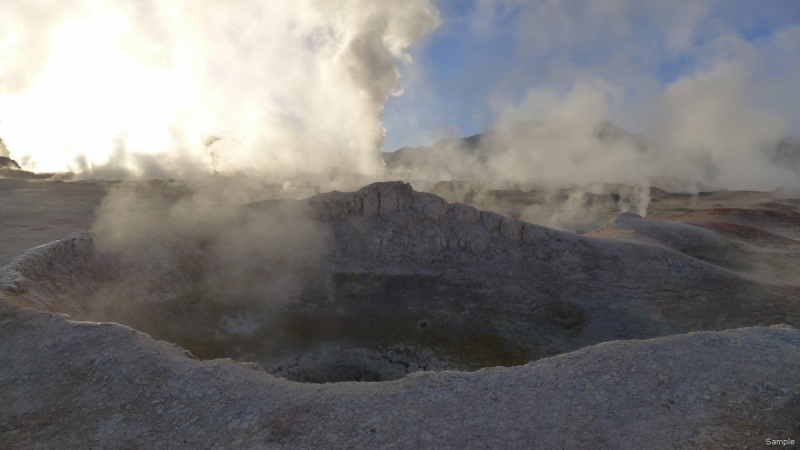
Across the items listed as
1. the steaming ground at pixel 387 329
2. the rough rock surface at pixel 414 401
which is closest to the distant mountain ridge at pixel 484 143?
the steaming ground at pixel 387 329

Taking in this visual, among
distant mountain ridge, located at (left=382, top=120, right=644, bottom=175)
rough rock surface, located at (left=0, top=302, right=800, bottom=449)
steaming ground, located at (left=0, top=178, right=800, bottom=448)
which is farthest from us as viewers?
distant mountain ridge, located at (left=382, top=120, right=644, bottom=175)

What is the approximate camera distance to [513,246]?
1877 centimetres

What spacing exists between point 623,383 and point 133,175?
46551mm

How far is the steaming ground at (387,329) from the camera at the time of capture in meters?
7.15

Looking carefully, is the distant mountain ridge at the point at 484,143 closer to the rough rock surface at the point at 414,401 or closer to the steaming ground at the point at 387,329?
the steaming ground at the point at 387,329

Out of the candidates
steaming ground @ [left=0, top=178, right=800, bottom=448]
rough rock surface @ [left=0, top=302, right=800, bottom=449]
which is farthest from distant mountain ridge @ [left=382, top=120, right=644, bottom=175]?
rough rock surface @ [left=0, top=302, right=800, bottom=449]

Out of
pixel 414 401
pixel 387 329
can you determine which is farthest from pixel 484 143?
pixel 414 401

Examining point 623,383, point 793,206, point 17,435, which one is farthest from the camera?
point 793,206

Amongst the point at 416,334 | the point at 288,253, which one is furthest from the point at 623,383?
the point at 288,253

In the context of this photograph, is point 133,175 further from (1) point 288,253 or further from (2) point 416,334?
(2) point 416,334

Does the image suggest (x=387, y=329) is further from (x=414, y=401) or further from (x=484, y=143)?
(x=484, y=143)

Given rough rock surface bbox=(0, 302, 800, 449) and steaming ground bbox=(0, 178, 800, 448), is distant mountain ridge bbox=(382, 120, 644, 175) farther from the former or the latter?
rough rock surface bbox=(0, 302, 800, 449)

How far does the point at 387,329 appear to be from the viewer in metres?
16.2

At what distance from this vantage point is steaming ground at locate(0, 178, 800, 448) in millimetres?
7148
